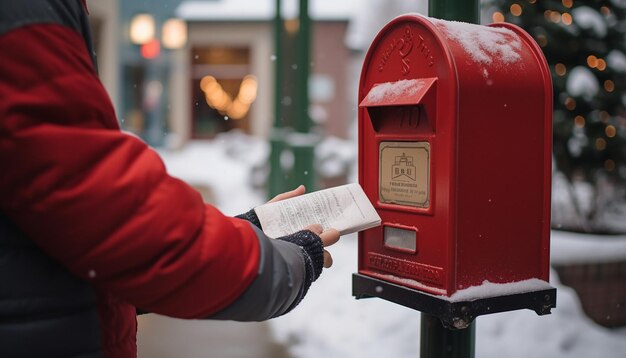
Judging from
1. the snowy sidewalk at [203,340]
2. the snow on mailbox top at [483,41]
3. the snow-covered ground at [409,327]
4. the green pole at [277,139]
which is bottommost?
the snowy sidewalk at [203,340]

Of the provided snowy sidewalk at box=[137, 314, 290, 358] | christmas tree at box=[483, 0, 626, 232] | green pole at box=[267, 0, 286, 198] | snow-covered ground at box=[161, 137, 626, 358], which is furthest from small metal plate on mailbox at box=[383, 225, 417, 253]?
green pole at box=[267, 0, 286, 198]

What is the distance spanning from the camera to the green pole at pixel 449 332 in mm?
2416

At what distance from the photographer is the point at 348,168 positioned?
10.7 m

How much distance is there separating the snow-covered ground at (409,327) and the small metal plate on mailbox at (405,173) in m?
2.65

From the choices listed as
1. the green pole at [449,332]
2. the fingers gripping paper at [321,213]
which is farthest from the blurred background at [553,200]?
the fingers gripping paper at [321,213]

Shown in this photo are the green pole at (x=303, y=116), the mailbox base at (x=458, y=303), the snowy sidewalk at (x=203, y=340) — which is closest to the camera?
the mailbox base at (x=458, y=303)

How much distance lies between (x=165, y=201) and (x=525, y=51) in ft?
4.31

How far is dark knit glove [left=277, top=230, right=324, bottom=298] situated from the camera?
1700 millimetres

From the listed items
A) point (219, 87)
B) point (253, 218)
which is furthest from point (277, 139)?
point (219, 87)

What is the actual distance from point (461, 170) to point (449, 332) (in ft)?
2.16

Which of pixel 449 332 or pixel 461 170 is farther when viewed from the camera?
pixel 449 332

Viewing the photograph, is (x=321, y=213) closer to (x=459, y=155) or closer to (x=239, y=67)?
(x=459, y=155)

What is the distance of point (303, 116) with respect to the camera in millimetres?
8469

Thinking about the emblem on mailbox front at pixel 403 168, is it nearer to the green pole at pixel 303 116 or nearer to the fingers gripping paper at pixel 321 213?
the fingers gripping paper at pixel 321 213
